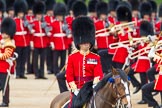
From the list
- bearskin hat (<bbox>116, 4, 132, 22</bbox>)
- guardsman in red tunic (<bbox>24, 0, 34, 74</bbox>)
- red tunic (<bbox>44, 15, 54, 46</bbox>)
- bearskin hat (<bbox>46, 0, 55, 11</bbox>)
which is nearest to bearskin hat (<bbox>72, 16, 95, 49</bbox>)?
bearskin hat (<bbox>116, 4, 132, 22</bbox>)

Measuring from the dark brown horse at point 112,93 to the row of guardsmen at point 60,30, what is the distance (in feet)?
18.4

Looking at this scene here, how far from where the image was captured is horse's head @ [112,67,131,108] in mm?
9743

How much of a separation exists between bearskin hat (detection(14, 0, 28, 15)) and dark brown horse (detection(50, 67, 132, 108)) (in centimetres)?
955

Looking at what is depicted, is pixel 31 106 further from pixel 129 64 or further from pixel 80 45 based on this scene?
pixel 80 45

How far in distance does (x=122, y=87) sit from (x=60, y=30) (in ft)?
30.4

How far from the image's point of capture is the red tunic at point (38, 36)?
62.6 feet

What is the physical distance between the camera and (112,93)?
10.2m

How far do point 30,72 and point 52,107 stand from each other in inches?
336

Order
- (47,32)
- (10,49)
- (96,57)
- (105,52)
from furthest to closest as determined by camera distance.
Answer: (47,32) < (105,52) < (10,49) < (96,57)

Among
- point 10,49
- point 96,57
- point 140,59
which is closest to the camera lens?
point 96,57

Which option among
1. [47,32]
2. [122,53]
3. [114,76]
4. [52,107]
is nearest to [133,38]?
[122,53]

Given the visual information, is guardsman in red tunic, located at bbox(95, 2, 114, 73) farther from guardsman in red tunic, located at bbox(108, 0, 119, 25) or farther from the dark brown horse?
the dark brown horse

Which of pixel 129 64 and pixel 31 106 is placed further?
pixel 129 64

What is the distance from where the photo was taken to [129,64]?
16062 mm
